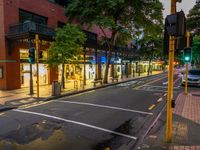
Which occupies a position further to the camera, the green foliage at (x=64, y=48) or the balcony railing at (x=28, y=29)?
the green foliage at (x=64, y=48)

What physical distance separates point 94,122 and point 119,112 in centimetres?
229

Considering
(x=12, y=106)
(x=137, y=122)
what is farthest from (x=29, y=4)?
(x=137, y=122)

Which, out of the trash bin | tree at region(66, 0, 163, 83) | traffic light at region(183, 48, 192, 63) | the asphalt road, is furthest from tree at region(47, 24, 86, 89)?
traffic light at region(183, 48, 192, 63)

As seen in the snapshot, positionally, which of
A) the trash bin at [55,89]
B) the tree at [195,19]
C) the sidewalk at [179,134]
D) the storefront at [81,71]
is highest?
the tree at [195,19]

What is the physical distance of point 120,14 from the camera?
86.9 ft

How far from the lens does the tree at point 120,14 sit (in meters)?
23.3

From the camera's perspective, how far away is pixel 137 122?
9.05 meters

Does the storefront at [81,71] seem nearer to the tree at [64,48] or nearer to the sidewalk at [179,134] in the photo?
the tree at [64,48]

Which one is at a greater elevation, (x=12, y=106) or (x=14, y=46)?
(x=14, y=46)

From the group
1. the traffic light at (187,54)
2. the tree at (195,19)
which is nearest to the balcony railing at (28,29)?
the traffic light at (187,54)

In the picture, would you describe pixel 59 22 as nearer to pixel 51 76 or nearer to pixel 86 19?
pixel 86 19

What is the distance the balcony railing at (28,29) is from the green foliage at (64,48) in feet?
6.08

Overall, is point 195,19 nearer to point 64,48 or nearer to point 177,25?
point 64,48

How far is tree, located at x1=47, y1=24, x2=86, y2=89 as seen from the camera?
1859 cm
